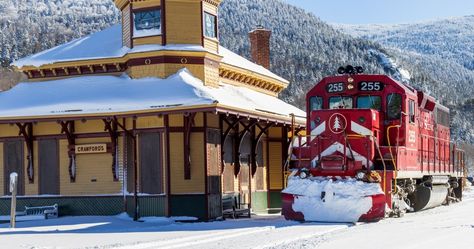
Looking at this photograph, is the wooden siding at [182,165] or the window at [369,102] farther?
the wooden siding at [182,165]

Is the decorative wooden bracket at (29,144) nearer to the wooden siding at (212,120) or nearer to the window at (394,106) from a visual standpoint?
the wooden siding at (212,120)

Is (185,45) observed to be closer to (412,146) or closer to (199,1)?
(199,1)

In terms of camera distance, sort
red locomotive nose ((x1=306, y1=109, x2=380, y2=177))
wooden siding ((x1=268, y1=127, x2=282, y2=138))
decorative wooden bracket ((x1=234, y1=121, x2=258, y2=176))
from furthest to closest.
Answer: wooden siding ((x1=268, y1=127, x2=282, y2=138))
decorative wooden bracket ((x1=234, y1=121, x2=258, y2=176))
red locomotive nose ((x1=306, y1=109, x2=380, y2=177))

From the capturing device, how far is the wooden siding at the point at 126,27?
2291cm

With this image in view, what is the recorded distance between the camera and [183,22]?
2253 cm

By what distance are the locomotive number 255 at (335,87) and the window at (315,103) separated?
0.41m

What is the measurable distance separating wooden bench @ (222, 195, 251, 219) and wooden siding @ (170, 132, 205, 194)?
1568 mm

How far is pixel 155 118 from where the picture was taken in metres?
20.9

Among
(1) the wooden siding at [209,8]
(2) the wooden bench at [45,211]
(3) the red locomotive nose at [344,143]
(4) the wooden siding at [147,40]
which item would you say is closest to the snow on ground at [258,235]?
(3) the red locomotive nose at [344,143]

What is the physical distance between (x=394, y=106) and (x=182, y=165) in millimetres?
6474

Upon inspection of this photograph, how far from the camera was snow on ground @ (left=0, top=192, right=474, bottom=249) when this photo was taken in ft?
41.7

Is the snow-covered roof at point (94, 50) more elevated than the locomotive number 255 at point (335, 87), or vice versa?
the snow-covered roof at point (94, 50)

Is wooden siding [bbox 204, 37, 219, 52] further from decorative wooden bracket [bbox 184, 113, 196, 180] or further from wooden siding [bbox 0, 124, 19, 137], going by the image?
wooden siding [bbox 0, 124, 19, 137]

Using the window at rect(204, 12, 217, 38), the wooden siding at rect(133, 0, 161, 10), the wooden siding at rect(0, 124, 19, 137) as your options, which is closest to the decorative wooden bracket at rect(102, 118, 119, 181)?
the wooden siding at rect(0, 124, 19, 137)
